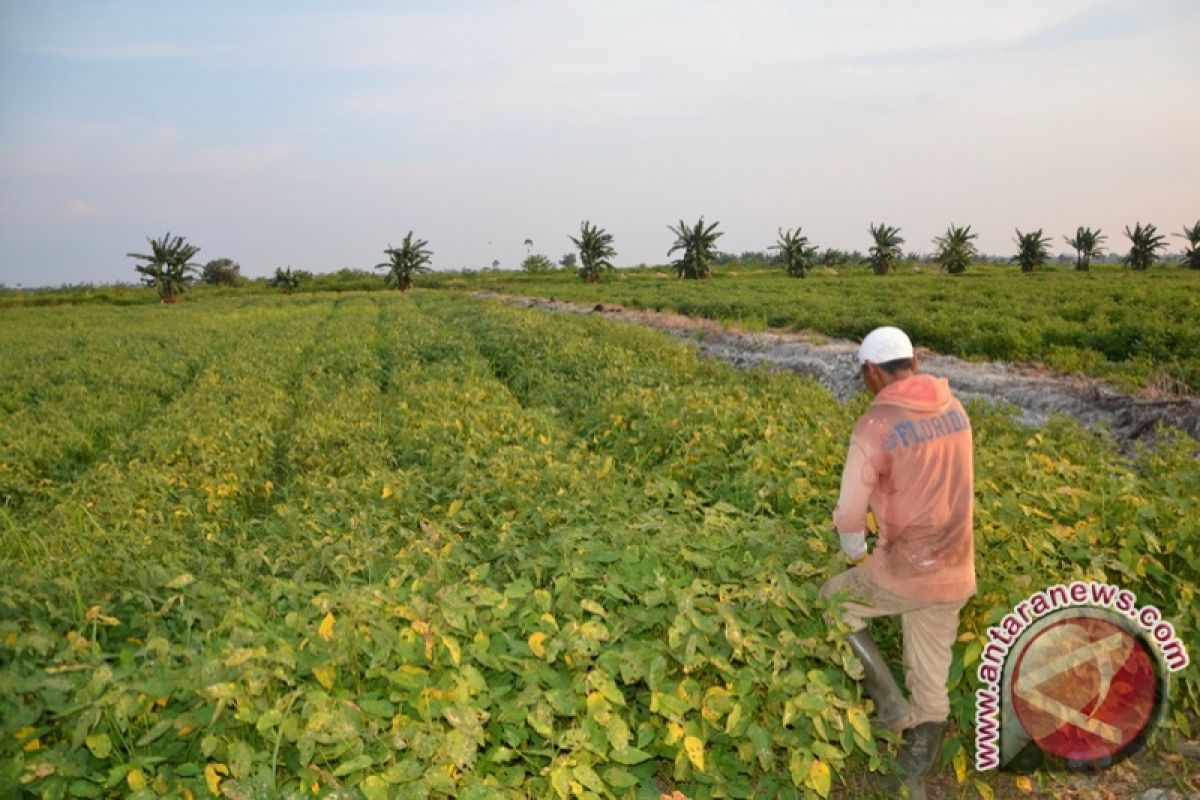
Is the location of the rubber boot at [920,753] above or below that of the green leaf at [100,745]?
below

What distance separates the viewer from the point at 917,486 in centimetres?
353

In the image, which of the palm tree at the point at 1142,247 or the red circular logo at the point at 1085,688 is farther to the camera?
the palm tree at the point at 1142,247

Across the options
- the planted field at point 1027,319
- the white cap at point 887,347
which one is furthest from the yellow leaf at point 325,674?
the planted field at point 1027,319

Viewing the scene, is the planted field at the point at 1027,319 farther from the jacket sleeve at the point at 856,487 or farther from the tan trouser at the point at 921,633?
the jacket sleeve at the point at 856,487

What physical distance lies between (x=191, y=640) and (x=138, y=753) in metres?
0.71

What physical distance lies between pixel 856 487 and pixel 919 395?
0.51 m

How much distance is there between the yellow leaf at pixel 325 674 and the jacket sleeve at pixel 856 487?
2.37 meters

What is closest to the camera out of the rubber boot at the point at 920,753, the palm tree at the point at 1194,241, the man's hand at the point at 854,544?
the man's hand at the point at 854,544

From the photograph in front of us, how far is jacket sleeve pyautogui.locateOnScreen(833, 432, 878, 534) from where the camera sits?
3537 millimetres

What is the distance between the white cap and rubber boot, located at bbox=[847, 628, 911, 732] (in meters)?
1.37

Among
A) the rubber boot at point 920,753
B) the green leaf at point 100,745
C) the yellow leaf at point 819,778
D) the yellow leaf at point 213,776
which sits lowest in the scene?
the rubber boot at point 920,753

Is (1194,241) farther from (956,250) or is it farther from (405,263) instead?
(405,263)

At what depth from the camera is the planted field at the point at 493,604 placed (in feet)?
9.94

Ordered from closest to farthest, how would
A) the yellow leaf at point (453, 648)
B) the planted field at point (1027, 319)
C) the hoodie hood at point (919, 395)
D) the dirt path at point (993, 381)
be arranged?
the yellow leaf at point (453, 648) → the hoodie hood at point (919, 395) → the dirt path at point (993, 381) → the planted field at point (1027, 319)
